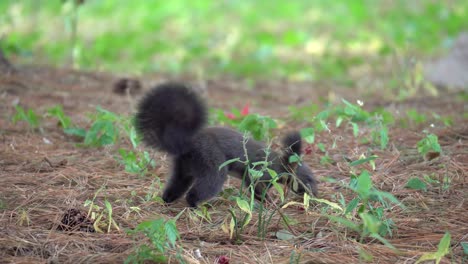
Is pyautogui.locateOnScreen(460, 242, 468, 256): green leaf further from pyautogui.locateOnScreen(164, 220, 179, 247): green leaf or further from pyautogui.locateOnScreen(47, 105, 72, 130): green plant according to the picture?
pyautogui.locateOnScreen(47, 105, 72, 130): green plant

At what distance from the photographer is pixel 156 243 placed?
2619 millimetres

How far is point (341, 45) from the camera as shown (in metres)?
10.4

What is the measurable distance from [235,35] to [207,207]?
6.99 metres

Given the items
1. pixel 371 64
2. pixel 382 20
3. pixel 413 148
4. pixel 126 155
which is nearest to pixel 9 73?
pixel 126 155

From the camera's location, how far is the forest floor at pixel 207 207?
289 cm

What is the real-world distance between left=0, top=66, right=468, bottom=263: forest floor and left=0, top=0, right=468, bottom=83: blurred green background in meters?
3.46

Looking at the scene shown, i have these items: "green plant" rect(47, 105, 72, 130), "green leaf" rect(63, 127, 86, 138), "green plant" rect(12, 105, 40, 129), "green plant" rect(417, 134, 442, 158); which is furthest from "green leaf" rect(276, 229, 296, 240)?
"green plant" rect(12, 105, 40, 129)

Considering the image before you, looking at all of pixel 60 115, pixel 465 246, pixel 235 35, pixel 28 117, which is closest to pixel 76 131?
pixel 60 115

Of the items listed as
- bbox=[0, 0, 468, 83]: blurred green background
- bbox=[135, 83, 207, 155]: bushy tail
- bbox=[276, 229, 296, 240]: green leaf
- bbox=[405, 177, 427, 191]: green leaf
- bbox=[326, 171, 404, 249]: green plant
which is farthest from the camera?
bbox=[0, 0, 468, 83]: blurred green background

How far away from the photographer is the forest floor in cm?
289

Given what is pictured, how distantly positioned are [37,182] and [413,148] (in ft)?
8.22

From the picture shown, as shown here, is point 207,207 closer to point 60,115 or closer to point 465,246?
point 465,246

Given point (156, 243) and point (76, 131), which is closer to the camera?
point (156, 243)

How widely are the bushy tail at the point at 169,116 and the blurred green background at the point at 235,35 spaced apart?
454 cm
